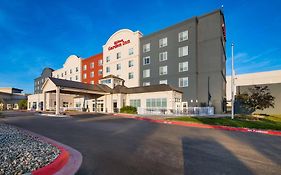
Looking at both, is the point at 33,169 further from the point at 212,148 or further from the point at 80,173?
the point at 212,148

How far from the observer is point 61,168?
5031 millimetres

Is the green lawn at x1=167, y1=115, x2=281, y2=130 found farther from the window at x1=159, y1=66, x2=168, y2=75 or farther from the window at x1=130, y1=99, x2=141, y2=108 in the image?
the window at x1=159, y1=66, x2=168, y2=75

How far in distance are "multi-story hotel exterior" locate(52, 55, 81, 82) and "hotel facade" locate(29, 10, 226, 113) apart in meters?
17.4

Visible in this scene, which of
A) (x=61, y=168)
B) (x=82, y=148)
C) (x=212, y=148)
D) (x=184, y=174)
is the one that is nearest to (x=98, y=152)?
(x=82, y=148)

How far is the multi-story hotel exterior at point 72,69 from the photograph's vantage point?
6000 centimetres

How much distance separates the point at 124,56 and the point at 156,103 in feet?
63.0

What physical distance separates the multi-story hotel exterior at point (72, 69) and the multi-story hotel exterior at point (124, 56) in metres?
15.1

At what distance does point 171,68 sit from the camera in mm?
37469

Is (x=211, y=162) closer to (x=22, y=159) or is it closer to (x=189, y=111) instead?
(x=22, y=159)

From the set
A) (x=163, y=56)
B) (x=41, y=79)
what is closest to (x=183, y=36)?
(x=163, y=56)

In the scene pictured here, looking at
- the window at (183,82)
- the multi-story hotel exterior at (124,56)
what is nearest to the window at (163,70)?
the window at (183,82)

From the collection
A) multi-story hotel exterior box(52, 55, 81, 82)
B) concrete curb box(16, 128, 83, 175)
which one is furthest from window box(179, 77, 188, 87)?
multi-story hotel exterior box(52, 55, 81, 82)

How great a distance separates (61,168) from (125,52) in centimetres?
4157

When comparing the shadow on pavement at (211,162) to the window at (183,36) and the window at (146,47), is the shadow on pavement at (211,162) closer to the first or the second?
the window at (183,36)
